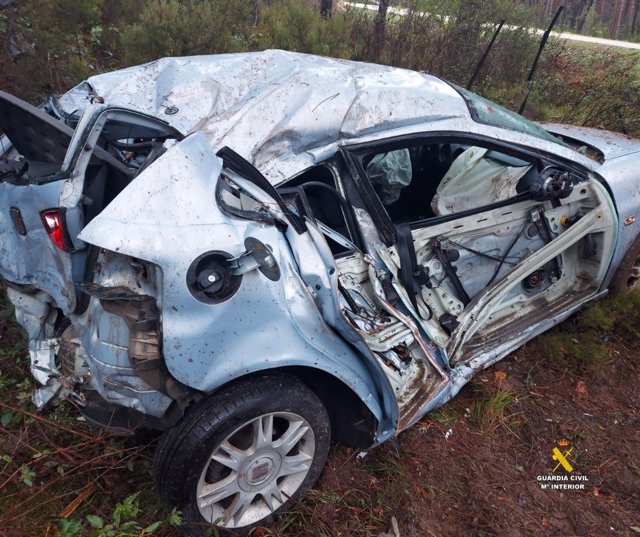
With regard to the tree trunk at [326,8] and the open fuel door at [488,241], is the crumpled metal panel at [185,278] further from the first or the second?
the tree trunk at [326,8]

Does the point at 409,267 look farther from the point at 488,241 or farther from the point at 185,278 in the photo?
the point at 185,278

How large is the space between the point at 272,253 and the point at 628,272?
2.67 m

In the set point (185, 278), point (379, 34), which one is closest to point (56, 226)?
point (185, 278)

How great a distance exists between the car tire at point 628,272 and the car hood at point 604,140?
0.57 meters

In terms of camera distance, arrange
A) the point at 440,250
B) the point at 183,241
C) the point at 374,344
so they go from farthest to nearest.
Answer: the point at 440,250, the point at 374,344, the point at 183,241

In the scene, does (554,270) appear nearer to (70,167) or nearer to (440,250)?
(440,250)

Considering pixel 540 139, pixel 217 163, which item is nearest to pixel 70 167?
pixel 217 163

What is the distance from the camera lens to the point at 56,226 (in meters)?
1.81

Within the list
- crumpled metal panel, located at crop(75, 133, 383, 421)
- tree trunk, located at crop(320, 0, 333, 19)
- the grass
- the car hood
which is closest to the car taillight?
crumpled metal panel, located at crop(75, 133, 383, 421)

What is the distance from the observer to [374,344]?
2.20 m

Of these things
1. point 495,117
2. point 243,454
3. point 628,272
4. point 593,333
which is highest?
point 495,117

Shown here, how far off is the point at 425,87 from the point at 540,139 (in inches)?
28.2

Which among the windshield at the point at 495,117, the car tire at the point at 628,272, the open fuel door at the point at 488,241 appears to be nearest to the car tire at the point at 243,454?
the open fuel door at the point at 488,241

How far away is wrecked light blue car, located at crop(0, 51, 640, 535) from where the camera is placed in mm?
1784
